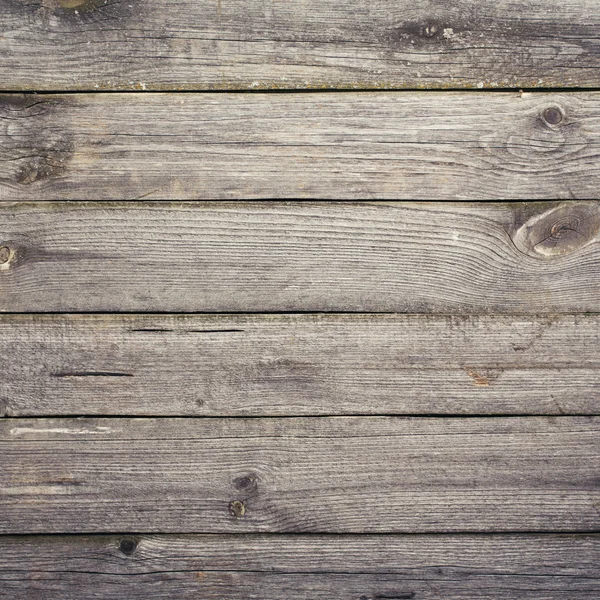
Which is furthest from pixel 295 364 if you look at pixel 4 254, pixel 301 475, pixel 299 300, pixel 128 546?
pixel 4 254

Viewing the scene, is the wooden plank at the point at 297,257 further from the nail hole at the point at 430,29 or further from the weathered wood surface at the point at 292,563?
the weathered wood surface at the point at 292,563

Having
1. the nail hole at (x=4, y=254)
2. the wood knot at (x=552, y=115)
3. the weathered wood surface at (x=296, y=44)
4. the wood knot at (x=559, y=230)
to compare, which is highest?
the weathered wood surface at (x=296, y=44)

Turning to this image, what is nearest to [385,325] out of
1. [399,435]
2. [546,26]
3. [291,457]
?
[399,435]

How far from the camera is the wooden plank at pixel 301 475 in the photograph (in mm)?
1042

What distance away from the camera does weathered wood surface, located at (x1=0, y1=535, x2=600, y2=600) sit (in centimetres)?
106

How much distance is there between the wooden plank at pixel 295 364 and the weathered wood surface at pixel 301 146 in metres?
0.26

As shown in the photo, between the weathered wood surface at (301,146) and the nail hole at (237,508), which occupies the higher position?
the weathered wood surface at (301,146)

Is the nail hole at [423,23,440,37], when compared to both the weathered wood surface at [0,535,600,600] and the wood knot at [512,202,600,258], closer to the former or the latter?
the wood knot at [512,202,600,258]

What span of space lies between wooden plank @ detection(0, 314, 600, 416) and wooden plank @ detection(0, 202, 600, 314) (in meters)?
0.04

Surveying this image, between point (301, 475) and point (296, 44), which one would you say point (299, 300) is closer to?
point (301, 475)

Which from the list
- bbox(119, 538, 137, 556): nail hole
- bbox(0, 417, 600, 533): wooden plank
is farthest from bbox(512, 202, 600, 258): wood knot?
bbox(119, 538, 137, 556): nail hole

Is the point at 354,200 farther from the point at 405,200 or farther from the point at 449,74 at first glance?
the point at 449,74

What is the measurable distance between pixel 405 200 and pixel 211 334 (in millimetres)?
478

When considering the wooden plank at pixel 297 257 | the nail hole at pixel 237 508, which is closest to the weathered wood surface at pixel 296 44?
the wooden plank at pixel 297 257
